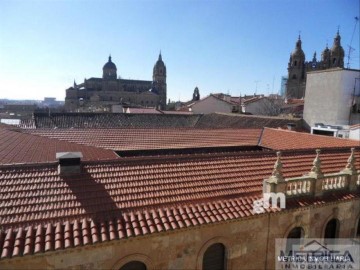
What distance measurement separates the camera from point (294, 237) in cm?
1101

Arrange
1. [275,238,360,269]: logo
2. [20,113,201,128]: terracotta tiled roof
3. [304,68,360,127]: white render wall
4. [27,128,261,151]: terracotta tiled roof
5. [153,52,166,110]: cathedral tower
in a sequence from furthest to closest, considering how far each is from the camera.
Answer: [153,52,166,110]: cathedral tower, [20,113,201,128]: terracotta tiled roof, [304,68,360,127]: white render wall, [27,128,261,151]: terracotta tiled roof, [275,238,360,269]: logo

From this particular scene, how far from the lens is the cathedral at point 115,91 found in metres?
102

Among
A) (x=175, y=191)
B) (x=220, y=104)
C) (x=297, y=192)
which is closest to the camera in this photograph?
(x=175, y=191)

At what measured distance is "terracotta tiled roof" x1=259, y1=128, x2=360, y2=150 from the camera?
19.5m

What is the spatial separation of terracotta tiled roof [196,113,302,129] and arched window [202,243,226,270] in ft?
78.7

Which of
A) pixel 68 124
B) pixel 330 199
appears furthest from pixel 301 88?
pixel 330 199

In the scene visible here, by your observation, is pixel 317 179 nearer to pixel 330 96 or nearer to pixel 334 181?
pixel 334 181

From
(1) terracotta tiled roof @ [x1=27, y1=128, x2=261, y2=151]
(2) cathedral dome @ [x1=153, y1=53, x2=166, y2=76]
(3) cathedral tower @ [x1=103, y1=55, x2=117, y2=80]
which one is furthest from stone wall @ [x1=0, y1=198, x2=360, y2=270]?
(3) cathedral tower @ [x1=103, y1=55, x2=117, y2=80]

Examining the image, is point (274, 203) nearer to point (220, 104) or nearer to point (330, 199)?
point (330, 199)

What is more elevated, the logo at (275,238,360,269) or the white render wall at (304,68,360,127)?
the white render wall at (304,68,360,127)

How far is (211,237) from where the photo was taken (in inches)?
368

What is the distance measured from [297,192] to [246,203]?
231 centimetres

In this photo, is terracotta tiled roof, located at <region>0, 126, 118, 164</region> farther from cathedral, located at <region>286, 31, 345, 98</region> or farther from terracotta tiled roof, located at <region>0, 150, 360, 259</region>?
cathedral, located at <region>286, 31, 345, 98</region>

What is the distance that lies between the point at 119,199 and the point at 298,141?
51.8 ft
